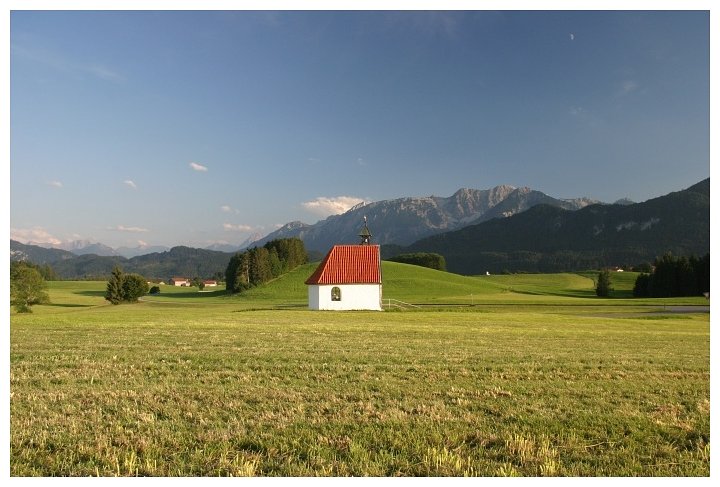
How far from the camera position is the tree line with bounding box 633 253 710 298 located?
8781cm

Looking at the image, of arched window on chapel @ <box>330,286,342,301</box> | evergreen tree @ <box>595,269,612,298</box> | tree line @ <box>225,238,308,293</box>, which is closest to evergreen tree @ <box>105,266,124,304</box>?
tree line @ <box>225,238,308,293</box>

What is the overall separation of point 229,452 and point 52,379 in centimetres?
657

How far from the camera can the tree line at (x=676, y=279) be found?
288ft

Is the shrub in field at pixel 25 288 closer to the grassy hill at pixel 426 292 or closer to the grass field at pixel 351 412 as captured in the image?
the grassy hill at pixel 426 292

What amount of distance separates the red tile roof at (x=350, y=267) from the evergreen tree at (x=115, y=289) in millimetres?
51028

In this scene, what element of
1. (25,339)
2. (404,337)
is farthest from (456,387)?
(25,339)

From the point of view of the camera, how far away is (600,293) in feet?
323

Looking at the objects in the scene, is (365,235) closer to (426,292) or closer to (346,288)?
(346,288)

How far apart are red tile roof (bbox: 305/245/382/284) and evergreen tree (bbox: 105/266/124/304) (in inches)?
2009

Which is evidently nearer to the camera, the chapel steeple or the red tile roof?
the red tile roof

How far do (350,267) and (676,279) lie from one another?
75448 mm

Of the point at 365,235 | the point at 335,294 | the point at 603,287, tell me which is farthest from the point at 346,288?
the point at 603,287

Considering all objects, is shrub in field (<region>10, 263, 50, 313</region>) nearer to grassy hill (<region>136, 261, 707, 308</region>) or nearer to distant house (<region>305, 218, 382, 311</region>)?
grassy hill (<region>136, 261, 707, 308</region>)
